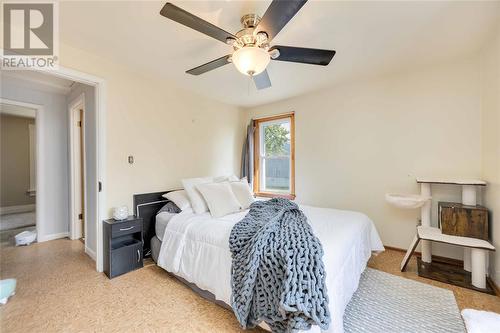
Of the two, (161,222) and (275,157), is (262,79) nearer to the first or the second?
(161,222)

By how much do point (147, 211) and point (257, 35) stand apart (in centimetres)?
253

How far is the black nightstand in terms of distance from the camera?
7.63ft

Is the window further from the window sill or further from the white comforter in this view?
the white comforter

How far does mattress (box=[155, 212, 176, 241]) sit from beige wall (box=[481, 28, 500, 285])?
135 inches

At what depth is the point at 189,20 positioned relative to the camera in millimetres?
1374

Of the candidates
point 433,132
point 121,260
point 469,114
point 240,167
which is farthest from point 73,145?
point 469,114

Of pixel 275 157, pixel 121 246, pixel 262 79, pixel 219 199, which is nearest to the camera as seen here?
pixel 262 79

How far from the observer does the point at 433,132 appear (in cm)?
267

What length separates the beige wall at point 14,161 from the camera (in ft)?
16.9

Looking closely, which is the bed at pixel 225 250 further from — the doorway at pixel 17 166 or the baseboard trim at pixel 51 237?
the doorway at pixel 17 166

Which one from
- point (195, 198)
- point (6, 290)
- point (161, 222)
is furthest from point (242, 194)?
point (6, 290)

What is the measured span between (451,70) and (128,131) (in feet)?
13.6

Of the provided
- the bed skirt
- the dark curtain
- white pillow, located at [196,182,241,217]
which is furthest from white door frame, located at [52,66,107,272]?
the dark curtain

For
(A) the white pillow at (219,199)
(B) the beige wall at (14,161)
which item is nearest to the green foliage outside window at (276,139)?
(A) the white pillow at (219,199)
